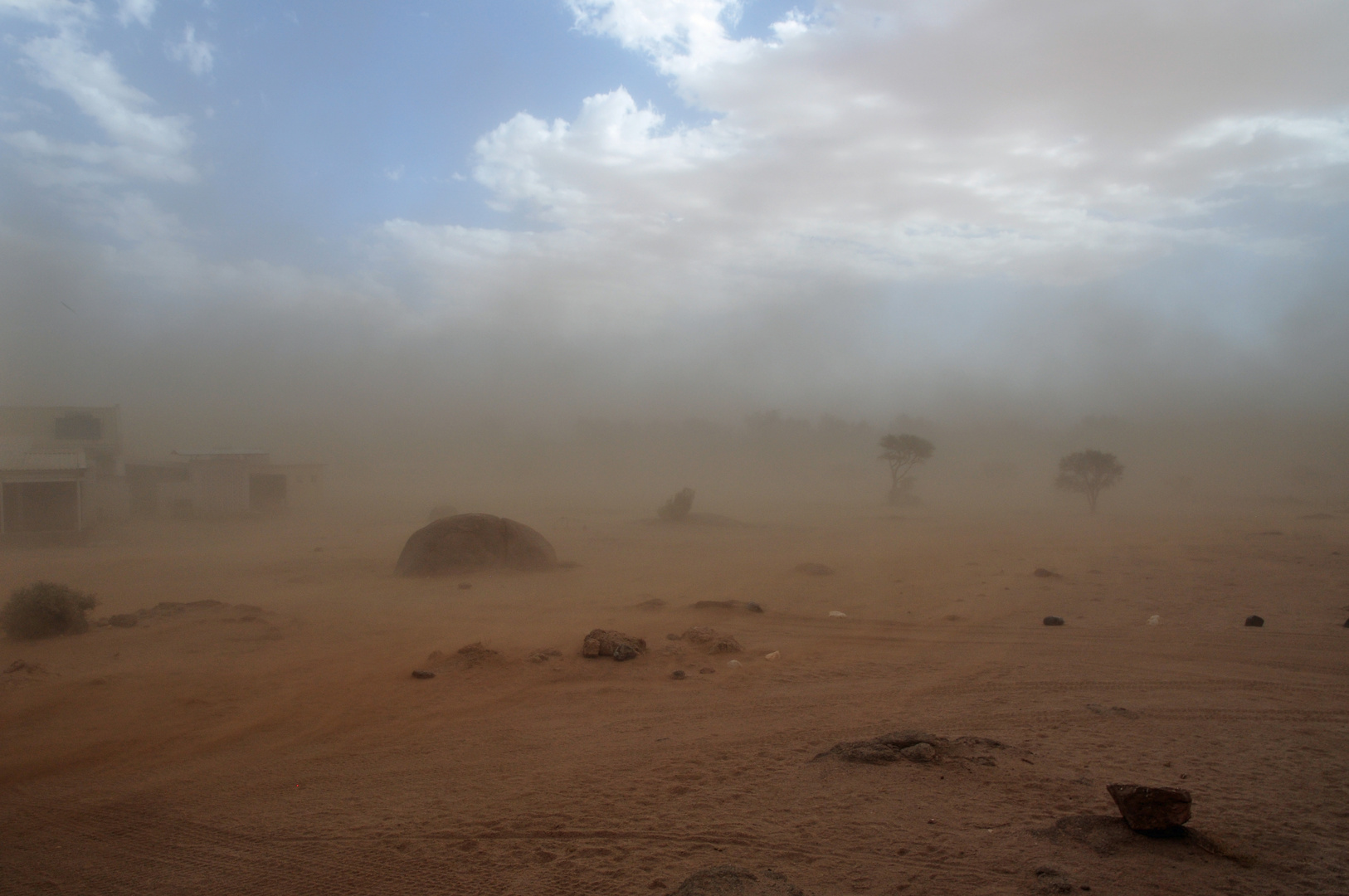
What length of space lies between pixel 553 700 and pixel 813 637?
547cm

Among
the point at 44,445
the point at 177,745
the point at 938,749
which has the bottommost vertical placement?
the point at 177,745

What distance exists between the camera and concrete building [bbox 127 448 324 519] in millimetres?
39062

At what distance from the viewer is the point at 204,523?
1446 inches

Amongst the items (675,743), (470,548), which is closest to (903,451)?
(470,548)

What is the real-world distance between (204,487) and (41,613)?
30388 mm

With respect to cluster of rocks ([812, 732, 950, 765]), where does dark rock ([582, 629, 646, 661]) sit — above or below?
below

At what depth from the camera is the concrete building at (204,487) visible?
128 feet

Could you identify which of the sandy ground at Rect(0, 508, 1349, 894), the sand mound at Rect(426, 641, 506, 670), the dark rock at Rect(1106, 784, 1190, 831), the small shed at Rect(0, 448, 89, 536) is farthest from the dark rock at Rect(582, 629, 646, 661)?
the small shed at Rect(0, 448, 89, 536)

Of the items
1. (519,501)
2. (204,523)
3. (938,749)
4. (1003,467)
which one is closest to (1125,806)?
(938,749)

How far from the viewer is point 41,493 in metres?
29.6

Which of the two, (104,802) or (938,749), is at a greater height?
(938,749)

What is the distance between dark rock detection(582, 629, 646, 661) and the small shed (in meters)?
28.2

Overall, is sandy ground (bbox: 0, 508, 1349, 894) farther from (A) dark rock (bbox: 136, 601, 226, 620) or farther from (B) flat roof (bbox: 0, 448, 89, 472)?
(B) flat roof (bbox: 0, 448, 89, 472)

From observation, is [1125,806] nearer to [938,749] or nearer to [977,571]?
[938,749]
